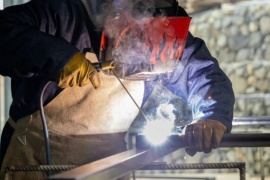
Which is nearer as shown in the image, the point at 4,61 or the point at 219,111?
the point at 4,61

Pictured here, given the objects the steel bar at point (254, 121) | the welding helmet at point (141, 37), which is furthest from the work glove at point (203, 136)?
the steel bar at point (254, 121)

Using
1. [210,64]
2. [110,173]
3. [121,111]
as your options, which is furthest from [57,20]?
[110,173]

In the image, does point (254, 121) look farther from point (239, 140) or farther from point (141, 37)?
point (239, 140)

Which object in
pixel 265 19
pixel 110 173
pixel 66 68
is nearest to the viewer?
pixel 110 173

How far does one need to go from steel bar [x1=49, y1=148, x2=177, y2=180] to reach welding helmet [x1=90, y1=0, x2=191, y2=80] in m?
0.56

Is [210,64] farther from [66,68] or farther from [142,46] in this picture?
[66,68]

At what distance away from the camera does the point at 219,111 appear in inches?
91.6

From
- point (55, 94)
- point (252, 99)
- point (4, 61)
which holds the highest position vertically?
point (4, 61)

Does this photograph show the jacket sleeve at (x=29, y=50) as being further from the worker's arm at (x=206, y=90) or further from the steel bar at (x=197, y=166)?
the worker's arm at (x=206, y=90)

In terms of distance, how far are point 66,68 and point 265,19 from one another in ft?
21.5

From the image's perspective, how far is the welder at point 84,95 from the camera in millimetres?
2072

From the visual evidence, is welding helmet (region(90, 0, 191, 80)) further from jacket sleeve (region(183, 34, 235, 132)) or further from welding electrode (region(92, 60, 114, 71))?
jacket sleeve (region(183, 34, 235, 132))

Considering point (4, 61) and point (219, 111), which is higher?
point (4, 61)

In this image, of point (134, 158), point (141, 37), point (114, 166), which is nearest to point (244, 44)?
point (141, 37)
